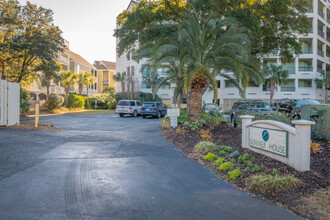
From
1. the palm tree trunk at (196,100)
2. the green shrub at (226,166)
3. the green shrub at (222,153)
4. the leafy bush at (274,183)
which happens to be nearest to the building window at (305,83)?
the palm tree trunk at (196,100)

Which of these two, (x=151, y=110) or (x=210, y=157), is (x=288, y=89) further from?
(x=210, y=157)

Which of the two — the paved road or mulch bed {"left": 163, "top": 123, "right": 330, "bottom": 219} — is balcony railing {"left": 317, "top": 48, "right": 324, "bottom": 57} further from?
the paved road

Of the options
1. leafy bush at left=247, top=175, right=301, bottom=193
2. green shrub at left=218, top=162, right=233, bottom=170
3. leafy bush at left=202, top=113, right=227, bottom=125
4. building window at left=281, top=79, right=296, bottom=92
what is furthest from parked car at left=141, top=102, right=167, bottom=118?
building window at left=281, top=79, right=296, bottom=92

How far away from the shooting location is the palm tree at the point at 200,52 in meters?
11.2

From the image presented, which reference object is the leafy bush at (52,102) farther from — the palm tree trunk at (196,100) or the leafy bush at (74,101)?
the palm tree trunk at (196,100)

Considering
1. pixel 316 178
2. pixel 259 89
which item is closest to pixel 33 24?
pixel 316 178

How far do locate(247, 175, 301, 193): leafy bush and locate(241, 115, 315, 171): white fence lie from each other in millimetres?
789

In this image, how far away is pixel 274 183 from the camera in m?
4.86

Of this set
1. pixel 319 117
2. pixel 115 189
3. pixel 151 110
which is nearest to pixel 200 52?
pixel 319 117

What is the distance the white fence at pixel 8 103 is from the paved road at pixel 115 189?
20.4ft

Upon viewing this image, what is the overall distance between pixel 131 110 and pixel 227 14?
1438 cm

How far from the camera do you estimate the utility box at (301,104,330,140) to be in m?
8.36

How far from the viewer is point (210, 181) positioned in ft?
18.1

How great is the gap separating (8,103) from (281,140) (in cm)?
1332
